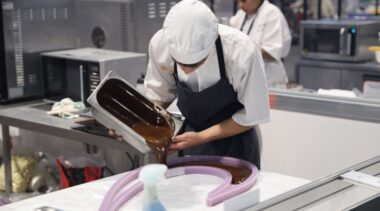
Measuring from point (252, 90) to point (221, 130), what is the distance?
0.65ft

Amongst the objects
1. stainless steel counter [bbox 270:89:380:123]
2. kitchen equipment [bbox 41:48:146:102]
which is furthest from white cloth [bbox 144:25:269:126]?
kitchen equipment [bbox 41:48:146:102]

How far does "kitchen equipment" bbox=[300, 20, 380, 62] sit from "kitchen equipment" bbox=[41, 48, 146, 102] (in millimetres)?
2287


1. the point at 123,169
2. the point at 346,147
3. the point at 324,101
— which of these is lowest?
the point at 123,169

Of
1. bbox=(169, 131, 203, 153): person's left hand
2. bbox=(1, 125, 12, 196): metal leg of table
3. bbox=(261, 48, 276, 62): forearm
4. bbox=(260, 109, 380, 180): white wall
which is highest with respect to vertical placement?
bbox=(261, 48, 276, 62): forearm

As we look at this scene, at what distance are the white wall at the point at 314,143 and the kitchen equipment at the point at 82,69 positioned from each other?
782 millimetres

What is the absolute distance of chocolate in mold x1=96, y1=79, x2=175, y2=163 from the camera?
2.19m

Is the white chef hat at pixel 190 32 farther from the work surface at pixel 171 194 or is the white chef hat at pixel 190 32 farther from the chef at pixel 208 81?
the work surface at pixel 171 194

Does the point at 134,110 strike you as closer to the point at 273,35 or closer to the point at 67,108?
the point at 67,108

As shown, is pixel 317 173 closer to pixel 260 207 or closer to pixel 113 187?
pixel 113 187

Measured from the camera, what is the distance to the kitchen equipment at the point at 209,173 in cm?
174

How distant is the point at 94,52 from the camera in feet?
11.1

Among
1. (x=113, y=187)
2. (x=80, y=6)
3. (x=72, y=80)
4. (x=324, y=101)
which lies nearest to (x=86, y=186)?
(x=113, y=187)

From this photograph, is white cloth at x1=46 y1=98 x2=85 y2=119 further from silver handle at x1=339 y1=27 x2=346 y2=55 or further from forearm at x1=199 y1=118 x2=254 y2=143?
silver handle at x1=339 y1=27 x2=346 y2=55

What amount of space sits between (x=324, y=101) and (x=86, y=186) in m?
1.28
